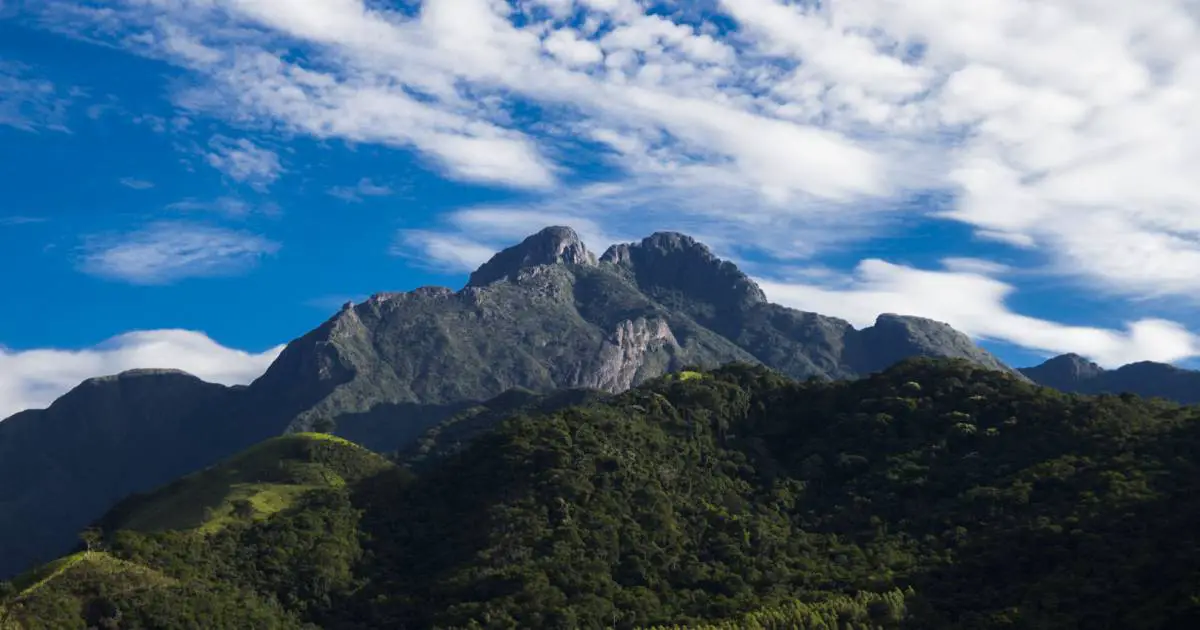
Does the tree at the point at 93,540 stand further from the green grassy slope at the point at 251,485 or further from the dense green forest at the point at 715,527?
the green grassy slope at the point at 251,485

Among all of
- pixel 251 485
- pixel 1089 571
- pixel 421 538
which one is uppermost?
pixel 251 485

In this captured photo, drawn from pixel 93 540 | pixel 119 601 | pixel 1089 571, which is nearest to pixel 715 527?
pixel 1089 571

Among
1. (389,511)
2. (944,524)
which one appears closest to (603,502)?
(389,511)

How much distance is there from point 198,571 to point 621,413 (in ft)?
209

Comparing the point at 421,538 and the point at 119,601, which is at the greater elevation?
the point at 421,538

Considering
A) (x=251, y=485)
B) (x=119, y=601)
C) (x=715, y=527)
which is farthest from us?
(x=251, y=485)

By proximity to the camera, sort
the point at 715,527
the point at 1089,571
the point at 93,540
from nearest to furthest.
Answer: the point at 1089,571
the point at 93,540
the point at 715,527

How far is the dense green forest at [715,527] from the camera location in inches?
4090

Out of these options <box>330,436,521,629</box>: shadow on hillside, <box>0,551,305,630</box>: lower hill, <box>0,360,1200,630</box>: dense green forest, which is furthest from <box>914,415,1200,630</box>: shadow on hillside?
<box>0,551,305,630</box>: lower hill

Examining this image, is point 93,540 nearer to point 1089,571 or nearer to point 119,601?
point 119,601

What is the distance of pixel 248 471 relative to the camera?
506 ft

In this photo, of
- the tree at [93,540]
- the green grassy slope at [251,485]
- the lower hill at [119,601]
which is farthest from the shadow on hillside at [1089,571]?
the tree at [93,540]

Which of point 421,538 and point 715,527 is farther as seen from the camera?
point 421,538

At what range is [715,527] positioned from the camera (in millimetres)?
128750
